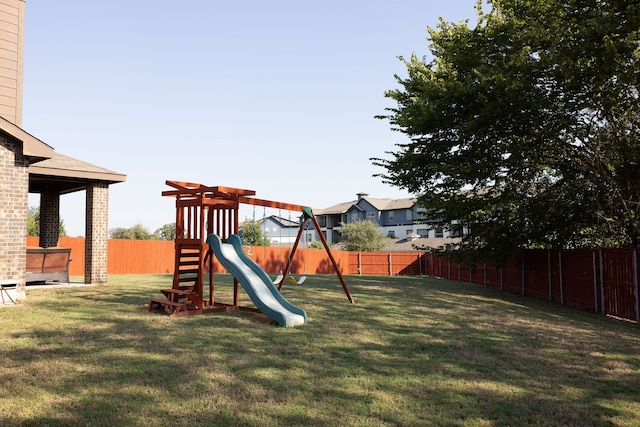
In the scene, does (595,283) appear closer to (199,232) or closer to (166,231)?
(199,232)

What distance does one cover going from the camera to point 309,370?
600 cm

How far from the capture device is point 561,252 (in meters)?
15.8

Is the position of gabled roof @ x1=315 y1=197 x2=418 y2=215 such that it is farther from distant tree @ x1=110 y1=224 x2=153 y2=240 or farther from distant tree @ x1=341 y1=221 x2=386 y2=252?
distant tree @ x1=110 y1=224 x2=153 y2=240

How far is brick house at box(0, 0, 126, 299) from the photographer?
10695 millimetres

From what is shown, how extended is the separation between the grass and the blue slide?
0.33 meters

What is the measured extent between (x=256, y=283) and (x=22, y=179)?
6016mm

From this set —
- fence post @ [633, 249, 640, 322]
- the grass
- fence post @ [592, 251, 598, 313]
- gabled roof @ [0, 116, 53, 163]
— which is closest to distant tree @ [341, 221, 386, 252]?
fence post @ [592, 251, 598, 313]

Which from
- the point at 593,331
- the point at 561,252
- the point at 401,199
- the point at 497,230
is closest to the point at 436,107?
the point at 497,230

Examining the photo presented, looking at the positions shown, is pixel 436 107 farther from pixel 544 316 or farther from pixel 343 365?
pixel 343 365

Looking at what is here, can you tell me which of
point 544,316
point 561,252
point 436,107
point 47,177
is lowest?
point 544,316

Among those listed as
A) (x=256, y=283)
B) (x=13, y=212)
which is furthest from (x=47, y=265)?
(x=256, y=283)

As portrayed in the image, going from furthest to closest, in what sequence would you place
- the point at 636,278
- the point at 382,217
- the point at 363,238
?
the point at 382,217 < the point at 363,238 < the point at 636,278

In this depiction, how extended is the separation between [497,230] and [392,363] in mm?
11199

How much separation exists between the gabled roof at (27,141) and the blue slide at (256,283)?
15.1 feet
